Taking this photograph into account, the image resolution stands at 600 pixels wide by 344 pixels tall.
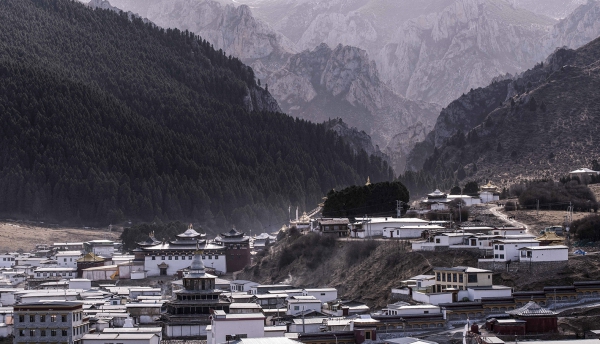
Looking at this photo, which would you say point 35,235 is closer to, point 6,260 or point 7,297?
point 6,260

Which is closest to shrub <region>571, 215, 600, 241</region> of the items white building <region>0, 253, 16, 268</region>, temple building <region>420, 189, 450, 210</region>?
temple building <region>420, 189, 450, 210</region>

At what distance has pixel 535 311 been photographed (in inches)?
2943

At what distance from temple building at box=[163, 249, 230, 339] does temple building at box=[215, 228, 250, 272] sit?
45421 millimetres

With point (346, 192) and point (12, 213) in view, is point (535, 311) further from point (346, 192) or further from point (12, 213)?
point (12, 213)

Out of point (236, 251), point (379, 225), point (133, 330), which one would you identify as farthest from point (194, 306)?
point (236, 251)

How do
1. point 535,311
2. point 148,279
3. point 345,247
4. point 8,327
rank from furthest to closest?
1. point 148,279
2. point 345,247
3. point 8,327
4. point 535,311

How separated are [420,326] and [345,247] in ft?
134

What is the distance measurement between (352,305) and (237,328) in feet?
67.9

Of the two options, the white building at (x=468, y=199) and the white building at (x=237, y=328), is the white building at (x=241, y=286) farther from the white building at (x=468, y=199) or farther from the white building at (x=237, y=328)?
the white building at (x=468, y=199)

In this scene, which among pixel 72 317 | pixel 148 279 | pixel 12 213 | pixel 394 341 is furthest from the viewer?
pixel 12 213

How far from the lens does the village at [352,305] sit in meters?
75.8

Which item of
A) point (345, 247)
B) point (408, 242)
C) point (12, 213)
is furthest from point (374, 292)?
point (12, 213)

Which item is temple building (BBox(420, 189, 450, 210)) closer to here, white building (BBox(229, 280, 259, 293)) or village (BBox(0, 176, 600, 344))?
village (BBox(0, 176, 600, 344))

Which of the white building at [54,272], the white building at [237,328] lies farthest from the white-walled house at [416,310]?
the white building at [54,272]
